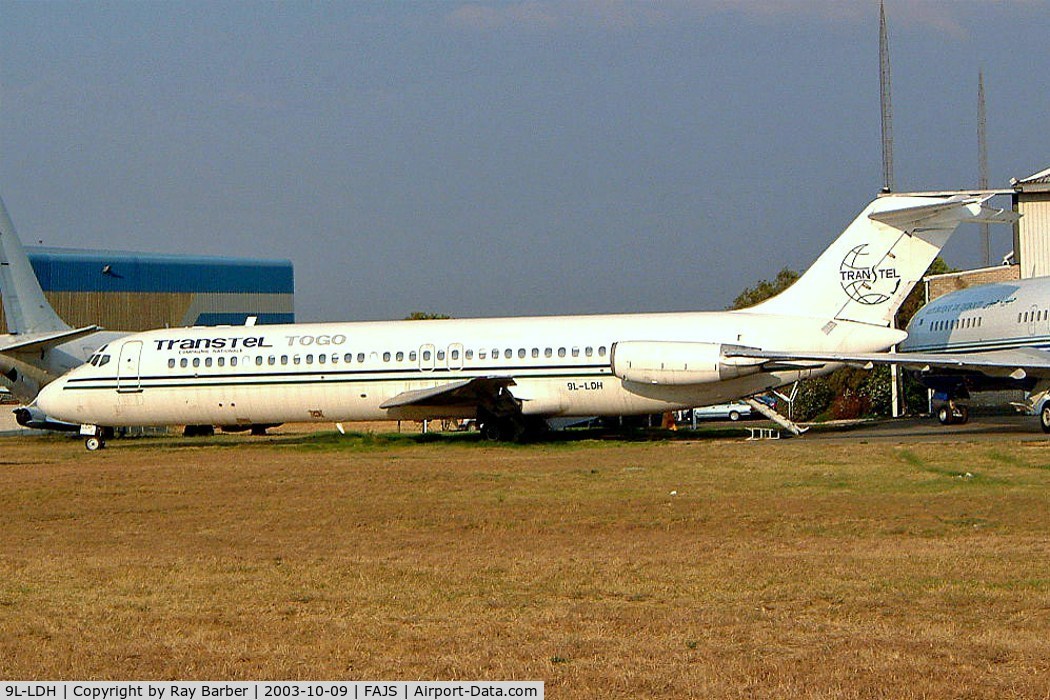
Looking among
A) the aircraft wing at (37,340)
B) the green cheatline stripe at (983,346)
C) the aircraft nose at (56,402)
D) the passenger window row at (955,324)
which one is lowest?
the aircraft nose at (56,402)

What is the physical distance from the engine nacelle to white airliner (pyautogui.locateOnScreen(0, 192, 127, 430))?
1626 centimetres

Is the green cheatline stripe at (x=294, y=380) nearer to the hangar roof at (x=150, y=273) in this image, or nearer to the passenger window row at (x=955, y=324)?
the passenger window row at (x=955, y=324)

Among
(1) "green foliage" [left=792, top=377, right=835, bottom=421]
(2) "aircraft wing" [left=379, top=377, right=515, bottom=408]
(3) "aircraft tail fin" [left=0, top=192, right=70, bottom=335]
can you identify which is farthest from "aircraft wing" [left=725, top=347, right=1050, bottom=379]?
(1) "green foliage" [left=792, top=377, right=835, bottom=421]

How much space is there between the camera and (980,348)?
29859 millimetres

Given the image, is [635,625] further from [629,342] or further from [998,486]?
[629,342]

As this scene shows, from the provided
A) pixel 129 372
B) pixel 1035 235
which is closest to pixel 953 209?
pixel 1035 235

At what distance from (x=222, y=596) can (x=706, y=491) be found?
8351 mm

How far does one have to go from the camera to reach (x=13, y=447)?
33.4 meters

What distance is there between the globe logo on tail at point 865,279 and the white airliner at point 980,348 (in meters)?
1.49

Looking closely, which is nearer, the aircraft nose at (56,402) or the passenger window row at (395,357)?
the passenger window row at (395,357)

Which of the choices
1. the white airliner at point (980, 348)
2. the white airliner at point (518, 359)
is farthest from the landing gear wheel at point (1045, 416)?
the white airliner at point (518, 359)

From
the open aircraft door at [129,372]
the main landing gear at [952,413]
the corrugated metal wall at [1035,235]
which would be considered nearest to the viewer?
the open aircraft door at [129,372]

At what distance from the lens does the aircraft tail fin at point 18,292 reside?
37719 millimetres

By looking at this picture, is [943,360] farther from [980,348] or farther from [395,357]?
[395,357]
